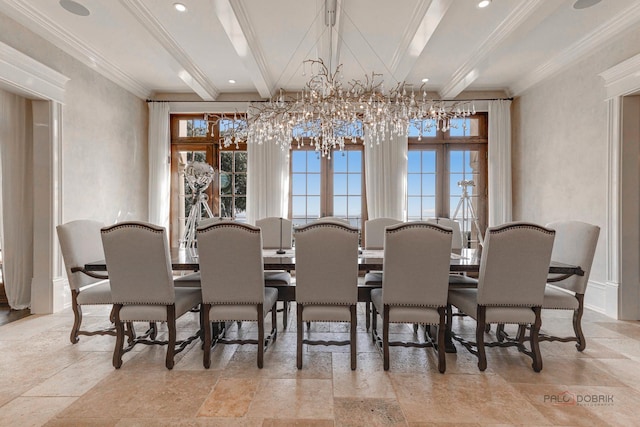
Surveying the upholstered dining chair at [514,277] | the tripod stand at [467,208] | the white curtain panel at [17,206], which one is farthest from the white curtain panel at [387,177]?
the white curtain panel at [17,206]

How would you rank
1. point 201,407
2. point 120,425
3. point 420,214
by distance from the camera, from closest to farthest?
point 120,425 → point 201,407 → point 420,214

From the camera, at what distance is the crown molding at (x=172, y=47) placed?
304cm

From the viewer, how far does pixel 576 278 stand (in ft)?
8.68

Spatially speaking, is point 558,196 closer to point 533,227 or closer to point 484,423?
point 533,227

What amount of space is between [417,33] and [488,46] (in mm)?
1034

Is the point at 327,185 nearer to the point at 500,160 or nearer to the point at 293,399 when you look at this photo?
the point at 500,160

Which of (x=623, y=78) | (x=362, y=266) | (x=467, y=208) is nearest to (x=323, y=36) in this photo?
(x=362, y=266)

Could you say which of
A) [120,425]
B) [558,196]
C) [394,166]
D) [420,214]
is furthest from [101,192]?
[558,196]

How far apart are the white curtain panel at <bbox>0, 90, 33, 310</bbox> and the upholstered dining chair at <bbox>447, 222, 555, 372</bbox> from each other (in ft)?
14.8

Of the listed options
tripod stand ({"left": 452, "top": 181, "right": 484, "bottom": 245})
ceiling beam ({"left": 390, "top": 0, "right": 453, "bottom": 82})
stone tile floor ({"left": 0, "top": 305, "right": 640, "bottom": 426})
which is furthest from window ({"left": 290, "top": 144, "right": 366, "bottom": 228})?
stone tile floor ({"left": 0, "top": 305, "right": 640, "bottom": 426})

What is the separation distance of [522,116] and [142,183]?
590cm

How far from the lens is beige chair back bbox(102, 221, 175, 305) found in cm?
224

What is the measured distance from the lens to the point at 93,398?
1980 millimetres

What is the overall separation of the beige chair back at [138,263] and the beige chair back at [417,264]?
4.87ft
